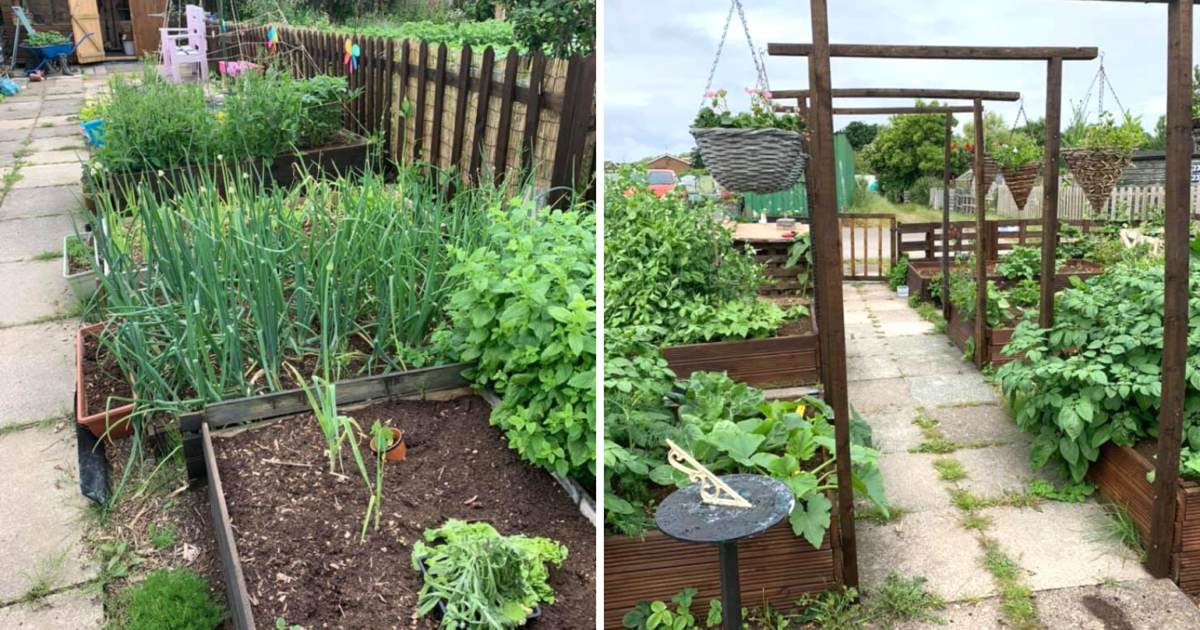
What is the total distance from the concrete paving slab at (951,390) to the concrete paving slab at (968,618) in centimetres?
237

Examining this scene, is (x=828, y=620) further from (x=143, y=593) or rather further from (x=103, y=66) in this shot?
(x=103, y=66)

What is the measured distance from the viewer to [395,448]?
2.82 meters

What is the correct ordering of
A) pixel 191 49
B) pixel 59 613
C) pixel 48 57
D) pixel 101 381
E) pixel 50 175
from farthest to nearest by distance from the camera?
pixel 48 57 < pixel 191 49 < pixel 50 175 < pixel 101 381 < pixel 59 613

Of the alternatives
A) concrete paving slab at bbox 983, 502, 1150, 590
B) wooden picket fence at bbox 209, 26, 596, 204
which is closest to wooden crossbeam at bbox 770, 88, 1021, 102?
wooden picket fence at bbox 209, 26, 596, 204

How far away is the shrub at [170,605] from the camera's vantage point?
244 cm

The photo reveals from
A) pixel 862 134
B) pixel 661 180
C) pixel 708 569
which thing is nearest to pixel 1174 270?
pixel 708 569

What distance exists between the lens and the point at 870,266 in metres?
12.1

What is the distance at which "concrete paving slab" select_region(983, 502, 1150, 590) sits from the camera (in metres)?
3.33

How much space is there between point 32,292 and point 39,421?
1.80m

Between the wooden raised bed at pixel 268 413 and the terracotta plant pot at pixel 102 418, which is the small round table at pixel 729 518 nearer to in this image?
the wooden raised bed at pixel 268 413

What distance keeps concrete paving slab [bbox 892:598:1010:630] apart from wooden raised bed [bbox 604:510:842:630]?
306mm

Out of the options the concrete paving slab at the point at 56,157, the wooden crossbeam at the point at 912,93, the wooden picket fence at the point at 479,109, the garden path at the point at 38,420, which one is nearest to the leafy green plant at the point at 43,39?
the concrete paving slab at the point at 56,157

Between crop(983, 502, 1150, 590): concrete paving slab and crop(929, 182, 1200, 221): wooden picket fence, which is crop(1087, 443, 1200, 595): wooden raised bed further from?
crop(929, 182, 1200, 221): wooden picket fence

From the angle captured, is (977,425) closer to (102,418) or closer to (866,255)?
(102,418)
